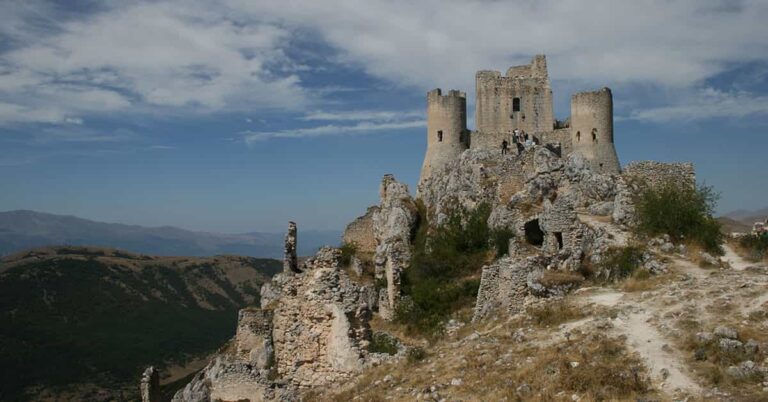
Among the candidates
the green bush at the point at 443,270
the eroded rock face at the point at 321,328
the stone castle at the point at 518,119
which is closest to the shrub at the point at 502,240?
the green bush at the point at 443,270

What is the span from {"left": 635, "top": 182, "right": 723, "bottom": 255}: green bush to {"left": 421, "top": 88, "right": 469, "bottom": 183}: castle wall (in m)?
16.5

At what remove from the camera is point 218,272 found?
143 m

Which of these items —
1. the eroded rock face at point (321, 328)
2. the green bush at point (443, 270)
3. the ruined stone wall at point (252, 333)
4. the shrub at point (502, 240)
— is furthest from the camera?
the shrub at point (502, 240)

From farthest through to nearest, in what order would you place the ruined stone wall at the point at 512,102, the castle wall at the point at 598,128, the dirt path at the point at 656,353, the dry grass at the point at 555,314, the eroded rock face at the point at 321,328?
the ruined stone wall at the point at 512,102 → the castle wall at the point at 598,128 → the dry grass at the point at 555,314 → the eroded rock face at the point at 321,328 → the dirt path at the point at 656,353

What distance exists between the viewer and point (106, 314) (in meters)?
98.2

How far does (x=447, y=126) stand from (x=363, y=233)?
→ 8.45 metres

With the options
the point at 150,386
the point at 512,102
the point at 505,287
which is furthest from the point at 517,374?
the point at 512,102

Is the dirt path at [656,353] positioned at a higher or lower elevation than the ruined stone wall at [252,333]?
higher

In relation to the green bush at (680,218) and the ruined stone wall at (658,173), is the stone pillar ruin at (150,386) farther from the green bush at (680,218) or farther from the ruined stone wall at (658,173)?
the ruined stone wall at (658,173)

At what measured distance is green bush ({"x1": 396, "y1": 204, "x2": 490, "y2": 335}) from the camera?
79.0 feet

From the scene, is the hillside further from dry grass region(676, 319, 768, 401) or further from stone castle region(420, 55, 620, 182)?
dry grass region(676, 319, 768, 401)

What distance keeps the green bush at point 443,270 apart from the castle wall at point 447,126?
6.22 meters

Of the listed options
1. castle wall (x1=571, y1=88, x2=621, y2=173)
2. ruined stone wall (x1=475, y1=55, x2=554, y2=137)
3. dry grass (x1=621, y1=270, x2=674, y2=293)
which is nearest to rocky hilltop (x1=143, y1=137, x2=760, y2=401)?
dry grass (x1=621, y1=270, x2=674, y2=293)

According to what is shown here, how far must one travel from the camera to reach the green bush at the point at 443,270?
79.0 feet
